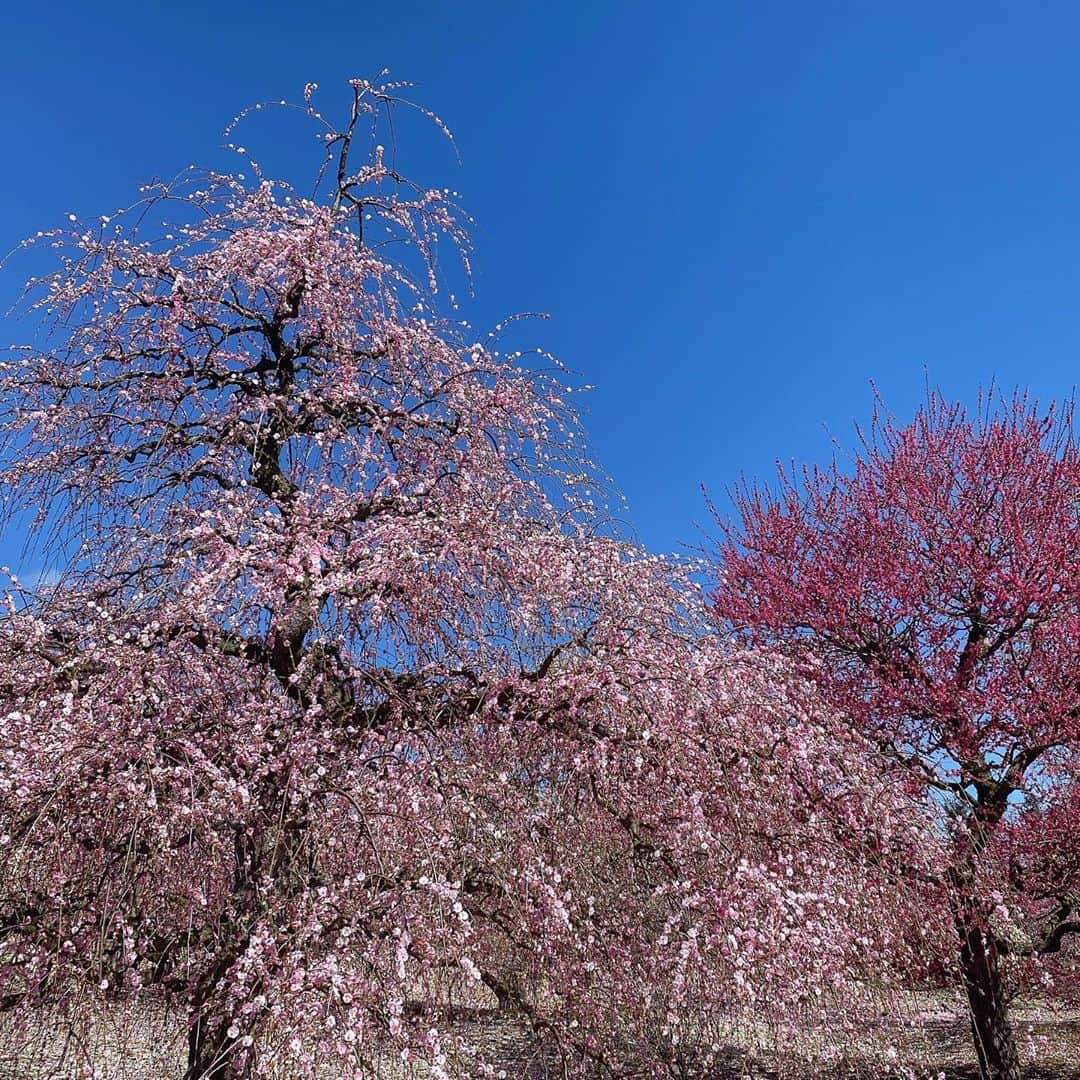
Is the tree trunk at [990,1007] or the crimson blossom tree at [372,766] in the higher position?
the crimson blossom tree at [372,766]

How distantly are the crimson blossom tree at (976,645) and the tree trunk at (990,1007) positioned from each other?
0.7 inches

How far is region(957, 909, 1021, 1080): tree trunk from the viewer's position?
7.73 metres

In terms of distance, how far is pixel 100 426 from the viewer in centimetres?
575

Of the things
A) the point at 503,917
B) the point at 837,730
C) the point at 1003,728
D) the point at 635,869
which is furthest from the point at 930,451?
the point at 503,917

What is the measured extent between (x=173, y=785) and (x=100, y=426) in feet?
10.2

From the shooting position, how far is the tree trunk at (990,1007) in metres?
7.73

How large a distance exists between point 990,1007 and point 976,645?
3.33 metres

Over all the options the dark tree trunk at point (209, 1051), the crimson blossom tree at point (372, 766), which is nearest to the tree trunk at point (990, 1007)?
the crimson blossom tree at point (372, 766)

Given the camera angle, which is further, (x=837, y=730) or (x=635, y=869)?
(x=837, y=730)

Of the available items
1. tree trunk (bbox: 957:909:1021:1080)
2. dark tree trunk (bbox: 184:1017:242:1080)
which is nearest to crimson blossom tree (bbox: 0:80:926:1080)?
dark tree trunk (bbox: 184:1017:242:1080)

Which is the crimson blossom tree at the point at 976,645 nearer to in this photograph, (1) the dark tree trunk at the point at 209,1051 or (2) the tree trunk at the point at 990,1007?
(2) the tree trunk at the point at 990,1007

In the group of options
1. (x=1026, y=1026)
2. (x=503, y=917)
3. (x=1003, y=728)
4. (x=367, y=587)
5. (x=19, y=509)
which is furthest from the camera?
(x=1026, y=1026)

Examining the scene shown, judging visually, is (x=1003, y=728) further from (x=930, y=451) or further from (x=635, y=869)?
(x=635, y=869)

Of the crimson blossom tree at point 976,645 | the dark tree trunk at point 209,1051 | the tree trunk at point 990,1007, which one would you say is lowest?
the tree trunk at point 990,1007
